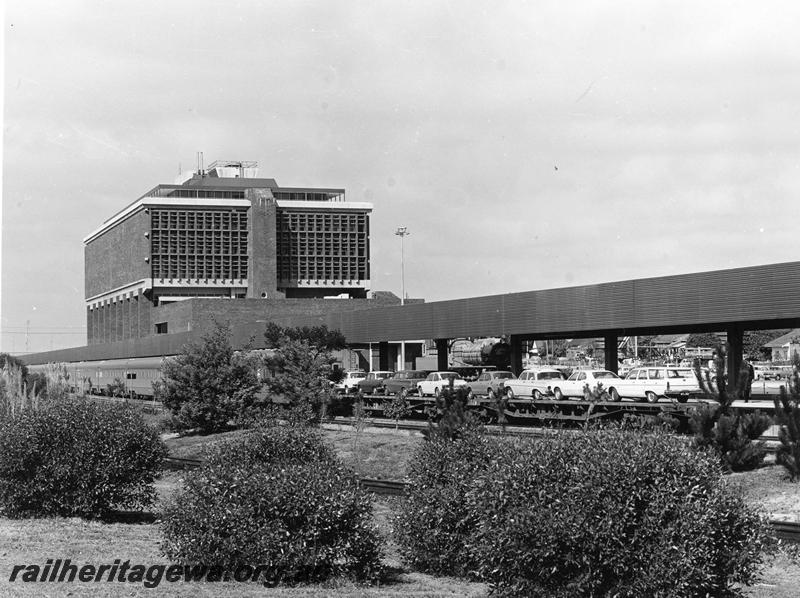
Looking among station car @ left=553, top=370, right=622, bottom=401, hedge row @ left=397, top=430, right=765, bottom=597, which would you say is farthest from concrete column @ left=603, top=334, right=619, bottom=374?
hedge row @ left=397, top=430, right=765, bottom=597

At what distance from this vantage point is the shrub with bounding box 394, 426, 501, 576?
13062 mm

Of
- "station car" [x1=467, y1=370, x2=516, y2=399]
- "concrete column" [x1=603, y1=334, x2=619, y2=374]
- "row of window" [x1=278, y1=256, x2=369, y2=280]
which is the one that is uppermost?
"row of window" [x1=278, y1=256, x2=369, y2=280]

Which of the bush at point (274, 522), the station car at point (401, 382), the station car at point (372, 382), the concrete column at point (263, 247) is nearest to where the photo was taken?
the bush at point (274, 522)

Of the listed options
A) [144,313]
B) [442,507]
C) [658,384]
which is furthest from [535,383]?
[144,313]

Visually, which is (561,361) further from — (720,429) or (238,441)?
(238,441)

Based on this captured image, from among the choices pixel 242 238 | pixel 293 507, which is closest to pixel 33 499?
pixel 293 507

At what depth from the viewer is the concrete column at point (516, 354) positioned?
5641 cm

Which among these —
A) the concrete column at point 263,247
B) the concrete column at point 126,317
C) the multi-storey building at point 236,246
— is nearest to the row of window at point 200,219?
the multi-storey building at point 236,246

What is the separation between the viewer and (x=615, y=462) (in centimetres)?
973

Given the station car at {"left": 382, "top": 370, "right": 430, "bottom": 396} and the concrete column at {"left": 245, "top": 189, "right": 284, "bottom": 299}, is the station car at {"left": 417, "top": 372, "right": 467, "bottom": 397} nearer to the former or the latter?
the station car at {"left": 382, "top": 370, "right": 430, "bottom": 396}

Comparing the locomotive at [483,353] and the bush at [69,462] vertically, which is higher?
the locomotive at [483,353]

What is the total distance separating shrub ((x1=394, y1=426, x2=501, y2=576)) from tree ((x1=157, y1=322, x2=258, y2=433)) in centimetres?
2863

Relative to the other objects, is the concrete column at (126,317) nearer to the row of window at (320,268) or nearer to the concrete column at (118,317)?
the concrete column at (118,317)

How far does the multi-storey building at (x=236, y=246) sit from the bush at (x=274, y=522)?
359 ft
